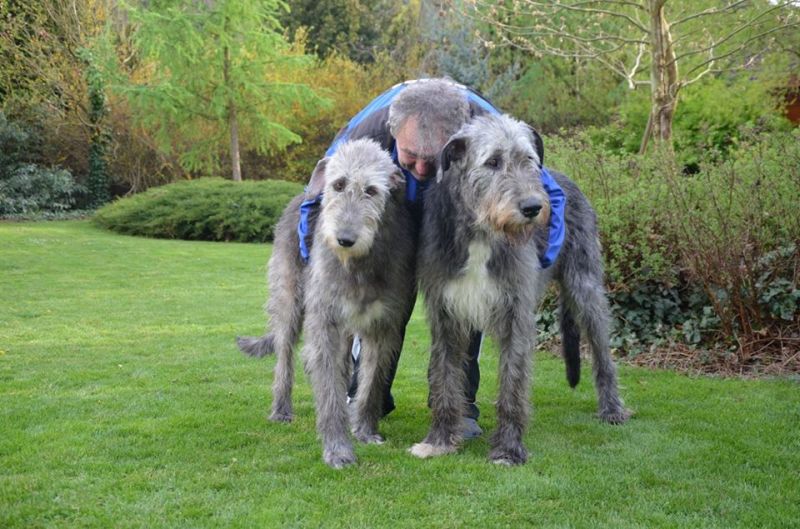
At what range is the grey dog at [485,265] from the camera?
3.98 meters

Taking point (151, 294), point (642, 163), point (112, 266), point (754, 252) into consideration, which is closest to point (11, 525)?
point (754, 252)

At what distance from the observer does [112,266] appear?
13.6m

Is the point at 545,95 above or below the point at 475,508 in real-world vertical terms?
above

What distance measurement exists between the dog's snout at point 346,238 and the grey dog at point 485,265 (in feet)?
1.76

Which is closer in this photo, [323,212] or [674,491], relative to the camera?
[674,491]

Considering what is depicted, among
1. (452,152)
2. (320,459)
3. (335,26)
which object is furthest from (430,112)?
(335,26)

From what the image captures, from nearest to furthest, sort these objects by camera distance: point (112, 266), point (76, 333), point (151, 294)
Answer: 1. point (76, 333)
2. point (151, 294)
3. point (112, 266)

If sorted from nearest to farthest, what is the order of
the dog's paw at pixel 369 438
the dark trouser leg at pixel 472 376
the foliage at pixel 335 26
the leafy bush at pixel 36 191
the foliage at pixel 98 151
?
the dog's paw at pixel 369 438 < the dark trouser leg at pixel 472 376 < the leafy bush at pixel 36 191 < the foliage at pixel 98 151 < the foliage at pixel 335 26

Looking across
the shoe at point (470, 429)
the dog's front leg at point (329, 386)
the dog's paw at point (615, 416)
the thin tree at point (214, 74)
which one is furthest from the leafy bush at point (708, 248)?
the thin tree at point (214, 74)

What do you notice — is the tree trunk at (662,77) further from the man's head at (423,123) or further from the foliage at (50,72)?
the foliage at (50,72)

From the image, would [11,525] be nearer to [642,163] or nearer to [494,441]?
[494,441]

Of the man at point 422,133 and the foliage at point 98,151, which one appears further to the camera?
the foliage at point 98,151

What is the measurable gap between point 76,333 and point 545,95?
18.7 m

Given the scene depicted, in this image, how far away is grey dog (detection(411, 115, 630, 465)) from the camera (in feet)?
13.1
